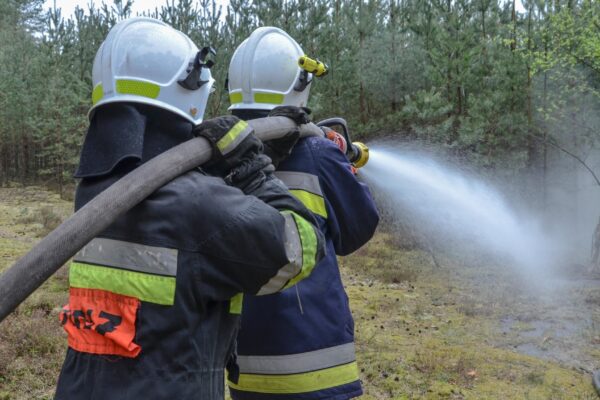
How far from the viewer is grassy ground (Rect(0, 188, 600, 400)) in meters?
4.42

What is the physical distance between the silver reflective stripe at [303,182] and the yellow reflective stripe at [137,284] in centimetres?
76

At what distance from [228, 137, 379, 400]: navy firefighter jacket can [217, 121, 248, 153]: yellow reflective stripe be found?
0.51 m

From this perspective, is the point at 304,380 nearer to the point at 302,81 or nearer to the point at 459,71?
the point at 302,81

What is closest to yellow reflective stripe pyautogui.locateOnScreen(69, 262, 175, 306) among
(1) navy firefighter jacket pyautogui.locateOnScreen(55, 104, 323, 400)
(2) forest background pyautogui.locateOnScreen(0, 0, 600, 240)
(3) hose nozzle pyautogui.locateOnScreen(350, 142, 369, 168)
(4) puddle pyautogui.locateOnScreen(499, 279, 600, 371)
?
(1) navy firefighter jacket pyautogui.locateOnScreen(55, 104, 323, 400)

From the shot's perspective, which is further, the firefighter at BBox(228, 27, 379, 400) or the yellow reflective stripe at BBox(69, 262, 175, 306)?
the firefighter at BBox(228, 27, 379, 400)

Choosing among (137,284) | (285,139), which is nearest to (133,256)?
(137,284)

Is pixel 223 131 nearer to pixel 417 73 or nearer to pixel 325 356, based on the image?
pixel 325 356

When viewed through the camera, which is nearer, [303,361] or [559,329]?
[303,361]

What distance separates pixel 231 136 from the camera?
1.57 m

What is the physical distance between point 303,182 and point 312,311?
46 cm

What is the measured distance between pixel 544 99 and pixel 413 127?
3.06 metres

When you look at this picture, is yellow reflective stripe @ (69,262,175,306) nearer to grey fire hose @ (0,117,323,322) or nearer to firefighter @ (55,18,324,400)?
firefighter @ (55,18,324,400)

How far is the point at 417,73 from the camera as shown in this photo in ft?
43.2

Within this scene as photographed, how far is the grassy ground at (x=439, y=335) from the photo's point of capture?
4418 millimetres
